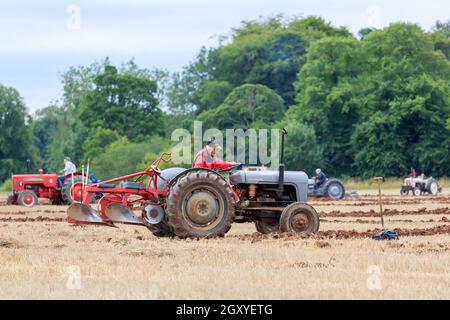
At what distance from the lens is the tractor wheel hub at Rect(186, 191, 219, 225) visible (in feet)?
63.2

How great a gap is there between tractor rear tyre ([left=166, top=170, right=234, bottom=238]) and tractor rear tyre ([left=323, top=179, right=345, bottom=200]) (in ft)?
89.1

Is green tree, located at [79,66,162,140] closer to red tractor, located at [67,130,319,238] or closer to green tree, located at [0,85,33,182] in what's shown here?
green tree, located at [0,85,33,182]

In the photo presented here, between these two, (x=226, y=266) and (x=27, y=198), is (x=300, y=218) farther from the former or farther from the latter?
(x=27, y=198)

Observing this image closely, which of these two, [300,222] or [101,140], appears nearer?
[300,222]

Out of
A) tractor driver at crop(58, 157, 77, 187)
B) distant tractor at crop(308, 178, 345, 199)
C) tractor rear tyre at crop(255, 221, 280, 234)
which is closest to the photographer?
tractor rear tyre at crop(255, 221, 280, 234)

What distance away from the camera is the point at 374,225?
2417 cm

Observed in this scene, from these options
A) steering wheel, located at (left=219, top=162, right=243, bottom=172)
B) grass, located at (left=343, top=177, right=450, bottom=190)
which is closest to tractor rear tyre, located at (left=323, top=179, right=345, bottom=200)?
grass, located at (left=343, top=177, right=450, bottom=190)

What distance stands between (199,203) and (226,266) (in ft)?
16.9

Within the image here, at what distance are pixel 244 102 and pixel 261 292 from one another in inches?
3062

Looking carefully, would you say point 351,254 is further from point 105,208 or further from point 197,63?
point 197,63

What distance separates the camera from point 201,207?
19.3m

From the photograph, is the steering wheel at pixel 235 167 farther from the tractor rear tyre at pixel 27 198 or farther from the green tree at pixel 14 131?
the green tree at pixel 14 131

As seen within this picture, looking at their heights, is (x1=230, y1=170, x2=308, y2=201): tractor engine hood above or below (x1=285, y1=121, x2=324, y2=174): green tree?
below

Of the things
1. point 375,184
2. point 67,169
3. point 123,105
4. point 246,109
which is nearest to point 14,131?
point 123,105
